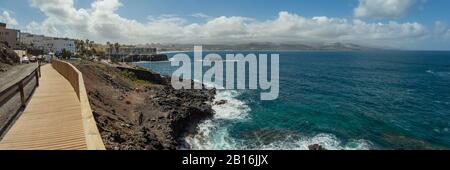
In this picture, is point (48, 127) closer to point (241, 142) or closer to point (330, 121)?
point (241, 142)

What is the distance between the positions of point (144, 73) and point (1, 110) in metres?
44.9

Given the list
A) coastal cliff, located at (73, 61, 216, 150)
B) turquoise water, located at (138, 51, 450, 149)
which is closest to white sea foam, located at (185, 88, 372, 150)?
turquoise water, located at (138, 51, 450, 149)

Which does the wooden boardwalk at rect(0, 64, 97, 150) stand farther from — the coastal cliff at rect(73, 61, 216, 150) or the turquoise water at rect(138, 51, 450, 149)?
the turquoise water at rect(138, 51, 450, 149)

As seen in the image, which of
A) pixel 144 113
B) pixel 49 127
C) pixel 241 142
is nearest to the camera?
pixel 49 127

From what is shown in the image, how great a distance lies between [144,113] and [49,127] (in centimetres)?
2166

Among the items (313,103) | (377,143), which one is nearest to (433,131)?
(377,143)

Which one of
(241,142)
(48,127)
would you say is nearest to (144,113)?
(241,142)

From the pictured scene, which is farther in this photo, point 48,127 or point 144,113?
point 144,113

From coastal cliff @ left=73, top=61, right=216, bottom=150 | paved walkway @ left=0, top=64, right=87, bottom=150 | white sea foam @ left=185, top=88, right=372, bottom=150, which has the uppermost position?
paved walkway @ left=0, top=64, right=87, bottom=150

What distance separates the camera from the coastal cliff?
22578mm

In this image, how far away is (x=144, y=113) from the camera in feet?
109

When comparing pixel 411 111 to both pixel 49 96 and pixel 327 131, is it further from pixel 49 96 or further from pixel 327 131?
pixel 49 96

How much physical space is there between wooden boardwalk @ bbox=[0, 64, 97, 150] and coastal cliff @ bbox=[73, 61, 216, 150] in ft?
8.55
